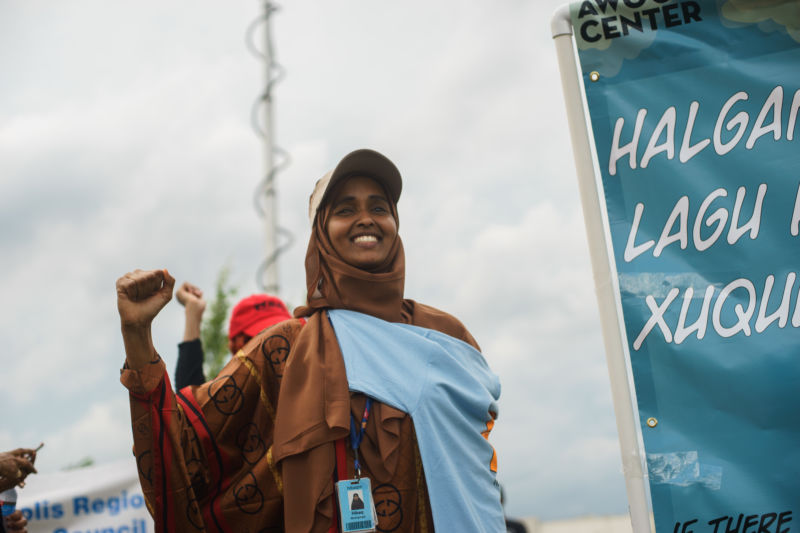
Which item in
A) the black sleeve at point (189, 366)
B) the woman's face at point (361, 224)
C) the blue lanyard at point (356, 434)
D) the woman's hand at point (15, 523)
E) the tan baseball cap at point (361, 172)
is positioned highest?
the tan baseball cap at point (361, 172)

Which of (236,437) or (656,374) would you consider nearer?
(656,374)

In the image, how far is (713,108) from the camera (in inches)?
86.2

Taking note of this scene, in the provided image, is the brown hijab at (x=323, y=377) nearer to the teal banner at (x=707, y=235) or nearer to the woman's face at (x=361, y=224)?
the woman's face at (x=361, y=224)

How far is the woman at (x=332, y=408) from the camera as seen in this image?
221 centimetres

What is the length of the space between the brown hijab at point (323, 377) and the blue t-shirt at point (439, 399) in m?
0.06

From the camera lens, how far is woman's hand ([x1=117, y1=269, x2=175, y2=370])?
2178 mm

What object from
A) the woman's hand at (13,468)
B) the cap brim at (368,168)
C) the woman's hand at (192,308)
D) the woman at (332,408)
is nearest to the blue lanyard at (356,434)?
the woman at (332,408)

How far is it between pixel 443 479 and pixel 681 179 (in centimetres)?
107

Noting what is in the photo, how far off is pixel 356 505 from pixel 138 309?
2.69 ft

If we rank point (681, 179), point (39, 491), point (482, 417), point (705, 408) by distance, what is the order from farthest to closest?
1. point (39, 491)
2. point (482, 417)
3. point (681, 179)
4. point (705, 408)

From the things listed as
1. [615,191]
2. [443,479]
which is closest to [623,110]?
[615,191]

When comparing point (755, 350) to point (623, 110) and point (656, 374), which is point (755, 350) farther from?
point (623, 110)

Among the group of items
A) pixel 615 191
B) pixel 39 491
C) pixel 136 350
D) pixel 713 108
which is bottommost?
pixel 39 491

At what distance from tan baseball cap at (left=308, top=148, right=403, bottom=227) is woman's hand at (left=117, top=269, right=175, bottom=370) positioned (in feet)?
2.07
